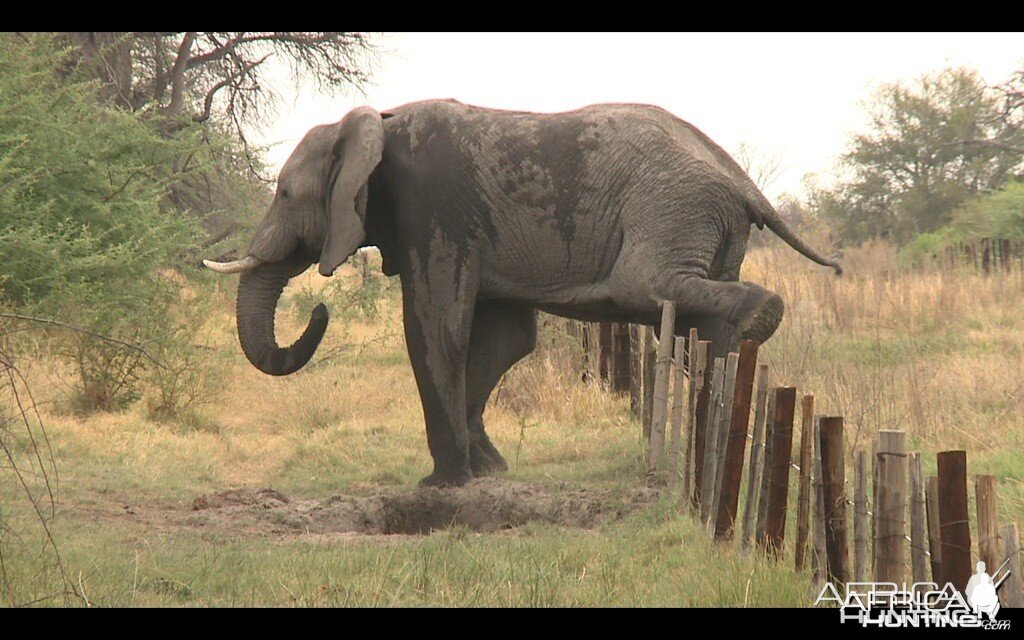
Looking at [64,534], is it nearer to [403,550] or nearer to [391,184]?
[403,550]

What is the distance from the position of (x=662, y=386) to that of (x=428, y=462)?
285 centimetres

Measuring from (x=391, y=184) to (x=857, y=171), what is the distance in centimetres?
2825

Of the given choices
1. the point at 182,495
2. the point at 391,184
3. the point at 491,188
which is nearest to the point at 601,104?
the point at 491,188

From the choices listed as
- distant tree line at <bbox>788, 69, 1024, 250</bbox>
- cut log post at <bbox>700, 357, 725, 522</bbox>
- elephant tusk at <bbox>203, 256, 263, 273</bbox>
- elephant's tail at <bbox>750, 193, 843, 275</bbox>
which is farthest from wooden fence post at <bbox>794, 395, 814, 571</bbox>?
distant tree line at <bbox>788, 69, 1024, 250</bbox>

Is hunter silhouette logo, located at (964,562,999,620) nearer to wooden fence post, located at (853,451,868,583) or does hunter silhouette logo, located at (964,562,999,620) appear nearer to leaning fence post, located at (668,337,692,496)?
wooden fence post, located at (853,451,868,583)

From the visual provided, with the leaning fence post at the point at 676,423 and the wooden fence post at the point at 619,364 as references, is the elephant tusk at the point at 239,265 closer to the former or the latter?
the leaning fence post at the point at 676,423

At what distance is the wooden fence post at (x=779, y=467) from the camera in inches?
192

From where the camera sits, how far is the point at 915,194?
107ft

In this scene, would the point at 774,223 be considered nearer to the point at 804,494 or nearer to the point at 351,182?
the point at 351,182

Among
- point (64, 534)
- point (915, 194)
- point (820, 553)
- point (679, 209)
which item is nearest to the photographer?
point (820, 553)

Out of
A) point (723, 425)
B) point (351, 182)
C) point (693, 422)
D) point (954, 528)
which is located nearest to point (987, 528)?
point (954, 528)

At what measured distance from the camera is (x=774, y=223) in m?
7.66

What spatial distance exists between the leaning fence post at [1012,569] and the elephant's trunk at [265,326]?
5353mm
